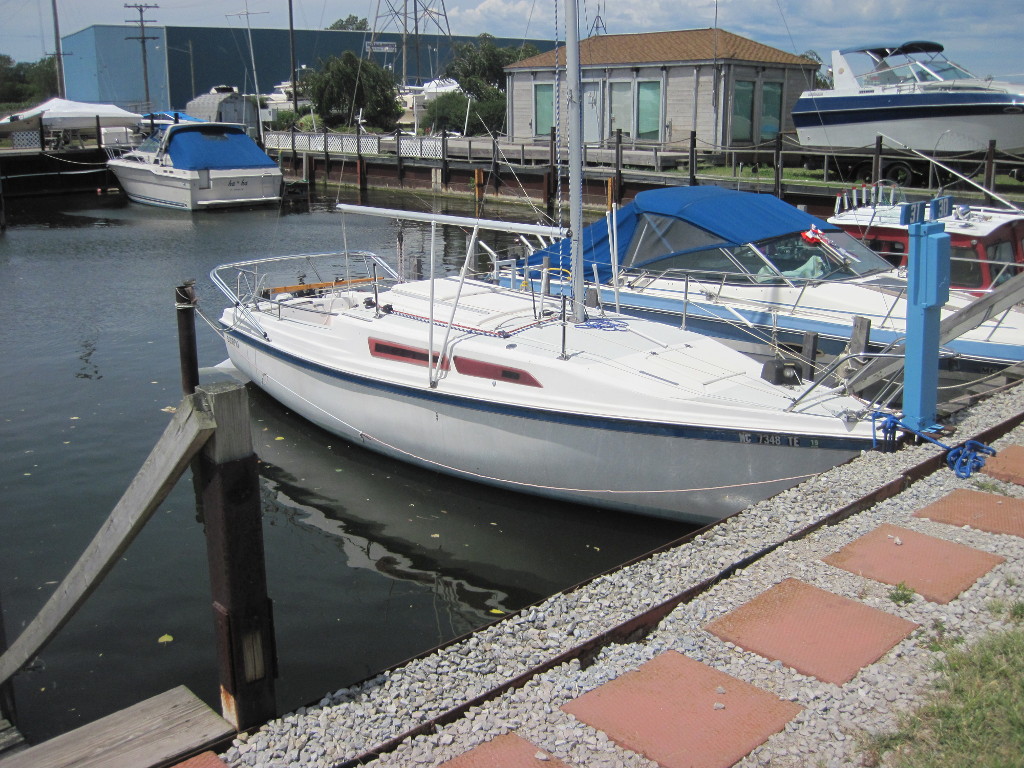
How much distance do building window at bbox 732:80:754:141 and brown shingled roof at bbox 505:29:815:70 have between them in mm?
964

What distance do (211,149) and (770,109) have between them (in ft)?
Answer: 68.9

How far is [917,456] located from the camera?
24.3 ft

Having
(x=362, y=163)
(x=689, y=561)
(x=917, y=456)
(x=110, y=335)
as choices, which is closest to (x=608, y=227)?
(x=917, y=456)

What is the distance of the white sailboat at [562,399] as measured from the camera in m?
8.11

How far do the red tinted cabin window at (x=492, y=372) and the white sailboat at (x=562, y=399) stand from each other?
0.02 meters

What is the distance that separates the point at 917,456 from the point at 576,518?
3.22 m

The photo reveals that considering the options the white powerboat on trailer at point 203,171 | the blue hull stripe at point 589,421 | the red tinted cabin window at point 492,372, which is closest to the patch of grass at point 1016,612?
the blue hull stripe at point 589,421

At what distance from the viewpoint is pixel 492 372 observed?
360 inches

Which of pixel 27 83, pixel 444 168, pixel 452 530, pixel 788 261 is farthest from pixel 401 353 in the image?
pixel 27 83

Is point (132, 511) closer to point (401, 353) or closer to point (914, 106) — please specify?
point (401, 353)

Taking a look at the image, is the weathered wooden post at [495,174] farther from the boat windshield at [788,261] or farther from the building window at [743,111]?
the boat windshield at [788,261]

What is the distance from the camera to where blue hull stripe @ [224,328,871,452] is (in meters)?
7.82

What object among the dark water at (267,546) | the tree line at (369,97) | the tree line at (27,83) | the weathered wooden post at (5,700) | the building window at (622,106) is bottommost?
the dark water at (267,546)

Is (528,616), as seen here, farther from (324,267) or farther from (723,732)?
(324,267)
